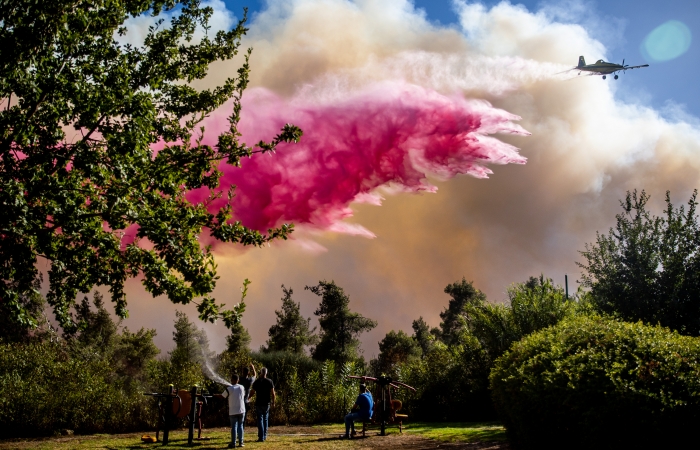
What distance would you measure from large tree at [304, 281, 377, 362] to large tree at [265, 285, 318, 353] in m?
1.72

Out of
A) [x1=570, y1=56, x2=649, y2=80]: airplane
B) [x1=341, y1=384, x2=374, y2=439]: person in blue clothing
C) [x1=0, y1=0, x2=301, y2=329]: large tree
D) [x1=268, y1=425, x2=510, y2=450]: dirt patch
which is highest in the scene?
[x1=570, y1=56, x2=649, y2=80]: airplane

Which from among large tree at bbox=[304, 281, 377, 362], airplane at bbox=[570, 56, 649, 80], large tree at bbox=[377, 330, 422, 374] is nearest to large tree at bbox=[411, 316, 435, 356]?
large tree at bbox=[377, 330, 422, 374]

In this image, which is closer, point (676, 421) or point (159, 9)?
point (676, 421)

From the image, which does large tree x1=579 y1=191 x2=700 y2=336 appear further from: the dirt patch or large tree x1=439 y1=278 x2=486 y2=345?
large tree x1=439 y1=278 x2=486 y2=345

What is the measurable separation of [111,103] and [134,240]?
3340mm

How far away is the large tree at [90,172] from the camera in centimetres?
1211

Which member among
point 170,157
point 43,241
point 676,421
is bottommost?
→ point 676,421

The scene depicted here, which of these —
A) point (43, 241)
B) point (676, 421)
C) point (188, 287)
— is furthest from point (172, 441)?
point (676, 421)

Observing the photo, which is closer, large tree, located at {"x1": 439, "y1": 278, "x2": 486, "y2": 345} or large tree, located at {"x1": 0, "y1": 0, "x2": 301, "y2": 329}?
large tree, located at {"x1": 0, "y1": 0, "x2": 301, "y2": 329}

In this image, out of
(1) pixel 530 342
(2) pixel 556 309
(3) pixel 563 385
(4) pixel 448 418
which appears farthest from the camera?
(4) pixel 448 418

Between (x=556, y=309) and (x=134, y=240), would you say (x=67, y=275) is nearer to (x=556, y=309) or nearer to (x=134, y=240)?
(x=134, y=240)

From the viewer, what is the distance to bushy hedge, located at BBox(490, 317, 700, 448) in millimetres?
7598

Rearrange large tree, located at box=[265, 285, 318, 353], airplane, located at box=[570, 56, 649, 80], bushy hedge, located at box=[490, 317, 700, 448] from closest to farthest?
bushy hedge, located at box=[490, 317, 700, 448], airplane, located at box=[570, 56, 649, 80], large tree, located at box=[265, 285, 318, 353]

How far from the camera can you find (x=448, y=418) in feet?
88.0
